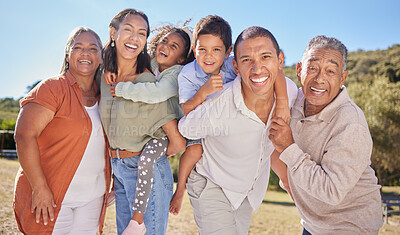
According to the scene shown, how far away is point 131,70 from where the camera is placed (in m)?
3.40

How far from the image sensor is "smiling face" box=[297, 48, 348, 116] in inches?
109

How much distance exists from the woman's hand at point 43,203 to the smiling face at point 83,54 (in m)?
1.15

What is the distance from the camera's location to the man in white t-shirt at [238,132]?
9.46 feet

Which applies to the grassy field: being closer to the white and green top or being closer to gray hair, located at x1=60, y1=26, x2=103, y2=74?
gray hair, located at x1=60, y1=26, x2=103, y2=74

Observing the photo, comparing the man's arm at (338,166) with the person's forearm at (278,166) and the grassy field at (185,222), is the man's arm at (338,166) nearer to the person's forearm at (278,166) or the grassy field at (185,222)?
the person's forearm at (278,166)

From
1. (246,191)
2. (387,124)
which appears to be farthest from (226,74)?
(387,124)

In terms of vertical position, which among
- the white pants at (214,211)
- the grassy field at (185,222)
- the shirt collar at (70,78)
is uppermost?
the shirt collar at (70,78)

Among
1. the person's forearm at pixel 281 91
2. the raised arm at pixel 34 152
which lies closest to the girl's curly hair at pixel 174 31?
the person's forearm at pixel 281 91

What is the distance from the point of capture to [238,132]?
2934mm

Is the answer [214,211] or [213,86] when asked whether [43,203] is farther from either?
[213,86]

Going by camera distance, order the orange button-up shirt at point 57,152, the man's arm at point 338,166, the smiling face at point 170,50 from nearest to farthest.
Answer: the man's arm at point 338,166 → the orange button-up shirt at point 57,152 → the smiling face at point 170,50

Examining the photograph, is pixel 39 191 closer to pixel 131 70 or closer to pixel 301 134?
pixel 131 70

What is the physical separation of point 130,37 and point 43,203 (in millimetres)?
1694

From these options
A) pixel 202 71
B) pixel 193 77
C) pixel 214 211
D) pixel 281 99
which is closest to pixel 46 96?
pixel 193 77
